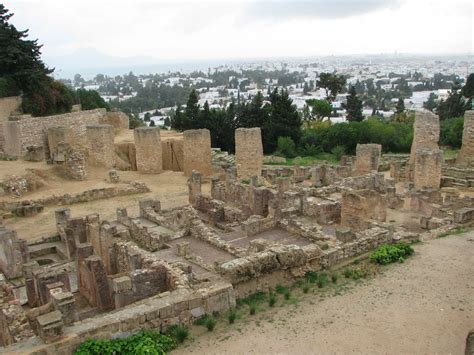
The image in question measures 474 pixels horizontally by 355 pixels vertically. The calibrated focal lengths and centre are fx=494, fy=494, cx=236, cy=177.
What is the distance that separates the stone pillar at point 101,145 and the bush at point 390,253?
17.8 meters

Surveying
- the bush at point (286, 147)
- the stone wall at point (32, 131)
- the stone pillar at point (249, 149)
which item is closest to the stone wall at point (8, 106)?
the stone wall at point (32, 131)

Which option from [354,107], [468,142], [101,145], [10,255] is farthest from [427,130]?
[354,107]

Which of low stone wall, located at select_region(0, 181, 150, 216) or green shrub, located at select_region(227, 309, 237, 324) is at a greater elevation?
green shrub, located at select_region(227, 309, 237, 324)

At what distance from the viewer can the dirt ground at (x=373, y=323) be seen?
8.61 m

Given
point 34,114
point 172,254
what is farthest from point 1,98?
point 172,254

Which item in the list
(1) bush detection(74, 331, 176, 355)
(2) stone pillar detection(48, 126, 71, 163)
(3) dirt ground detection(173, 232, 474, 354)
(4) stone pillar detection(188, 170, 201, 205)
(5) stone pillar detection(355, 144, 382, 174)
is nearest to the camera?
(1) bush detection(74, 331, 176, 355)

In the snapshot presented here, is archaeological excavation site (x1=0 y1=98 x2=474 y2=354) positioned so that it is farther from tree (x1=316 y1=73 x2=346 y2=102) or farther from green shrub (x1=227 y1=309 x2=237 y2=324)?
tree (x1=316 y1=73 x2=346 y2=102)

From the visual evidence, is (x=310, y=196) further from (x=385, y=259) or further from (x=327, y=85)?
(x=327, y=85)

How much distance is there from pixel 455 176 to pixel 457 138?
13023 mm

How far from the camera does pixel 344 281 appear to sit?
37.1 ft

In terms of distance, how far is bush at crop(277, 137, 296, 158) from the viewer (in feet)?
125

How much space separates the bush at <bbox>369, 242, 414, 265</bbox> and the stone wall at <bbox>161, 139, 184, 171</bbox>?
Answer: 18692 mm

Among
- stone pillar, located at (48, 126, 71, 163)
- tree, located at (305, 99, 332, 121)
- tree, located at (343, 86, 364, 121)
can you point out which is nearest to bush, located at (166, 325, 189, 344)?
stone pillar, located at (48, 126, 71, 163)

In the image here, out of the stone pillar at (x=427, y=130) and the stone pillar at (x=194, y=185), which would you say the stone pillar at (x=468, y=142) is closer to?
the stone pillar at (x=427, y=130)
